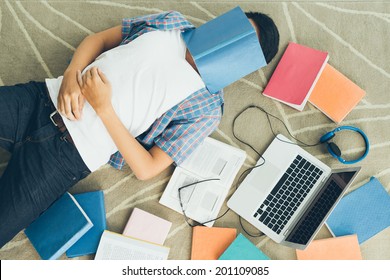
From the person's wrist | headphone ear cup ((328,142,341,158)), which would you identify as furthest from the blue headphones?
the person's wrist

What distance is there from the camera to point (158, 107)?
102 cm

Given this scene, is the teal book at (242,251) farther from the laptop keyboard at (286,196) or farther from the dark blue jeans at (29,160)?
the dark blue jeans at (29,160)

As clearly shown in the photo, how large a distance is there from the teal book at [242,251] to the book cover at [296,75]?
532 millimetres

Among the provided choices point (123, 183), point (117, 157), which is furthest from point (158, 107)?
point (123, 183)

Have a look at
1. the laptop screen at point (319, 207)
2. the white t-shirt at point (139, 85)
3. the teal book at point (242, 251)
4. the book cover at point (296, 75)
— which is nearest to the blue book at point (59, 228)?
the white t-shirt at point (139, 85)

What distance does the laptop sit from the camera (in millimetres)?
1189

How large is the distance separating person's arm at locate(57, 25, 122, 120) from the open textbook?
45cm

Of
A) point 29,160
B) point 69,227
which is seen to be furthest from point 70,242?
point 29,160

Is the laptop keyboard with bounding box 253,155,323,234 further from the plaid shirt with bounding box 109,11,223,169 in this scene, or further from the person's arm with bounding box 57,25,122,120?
the person's arm with bounding box 57,25,122,120

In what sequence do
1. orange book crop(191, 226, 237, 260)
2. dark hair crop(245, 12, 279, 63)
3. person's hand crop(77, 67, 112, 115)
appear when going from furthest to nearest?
orange book crop(191, 226, 237, 260) < dark hair crop(245, 12, 279, 63) < person's hand crop(77, 67, 112, 115)

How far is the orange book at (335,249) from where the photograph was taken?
128cm

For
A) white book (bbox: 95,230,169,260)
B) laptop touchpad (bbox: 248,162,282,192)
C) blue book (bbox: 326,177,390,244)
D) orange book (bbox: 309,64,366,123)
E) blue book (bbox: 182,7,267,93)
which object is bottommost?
white book (bbox: 95,230,169,260)

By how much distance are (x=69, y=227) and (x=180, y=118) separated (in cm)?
52
